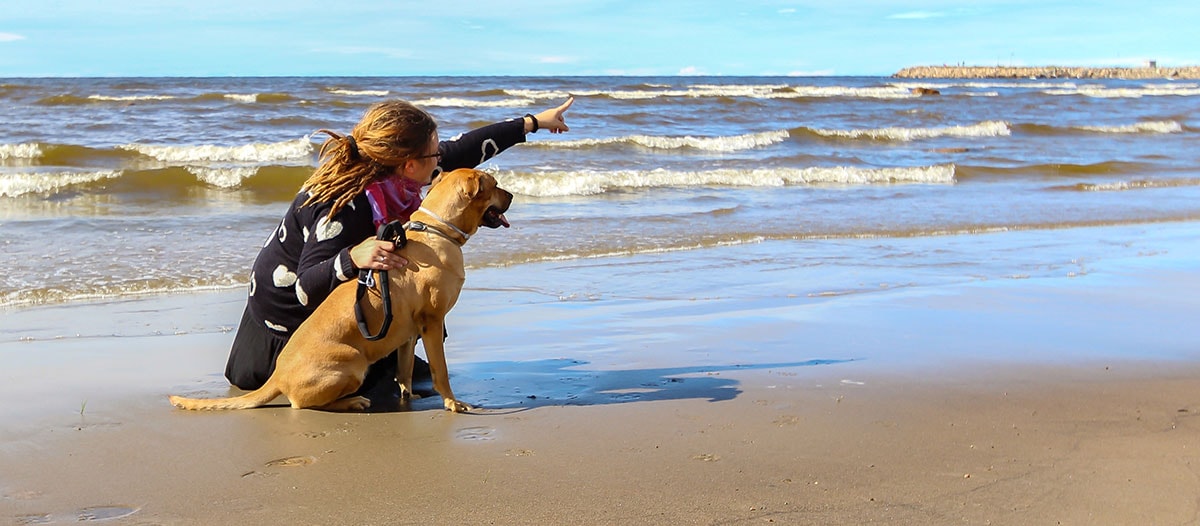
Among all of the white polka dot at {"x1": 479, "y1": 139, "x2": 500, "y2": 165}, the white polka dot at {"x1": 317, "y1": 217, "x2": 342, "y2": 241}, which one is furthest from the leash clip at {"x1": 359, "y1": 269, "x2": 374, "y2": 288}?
the white polka dot at {"x1": 479, "y1": 139, "x2": 500, "y2": 165}

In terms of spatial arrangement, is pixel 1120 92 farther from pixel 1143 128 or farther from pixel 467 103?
pixel 467 103

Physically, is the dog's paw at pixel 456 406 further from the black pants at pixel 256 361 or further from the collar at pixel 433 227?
the collar at pixel 433 227

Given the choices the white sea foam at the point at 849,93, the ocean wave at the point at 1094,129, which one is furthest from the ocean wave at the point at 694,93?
the ocean wave at the point at 1094,129

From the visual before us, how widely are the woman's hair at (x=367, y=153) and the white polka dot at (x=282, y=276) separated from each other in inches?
13.5

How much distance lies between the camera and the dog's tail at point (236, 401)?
4539 millimetres

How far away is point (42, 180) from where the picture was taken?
13828mm

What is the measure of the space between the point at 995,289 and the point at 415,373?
4112 mm

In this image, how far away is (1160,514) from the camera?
3236mm

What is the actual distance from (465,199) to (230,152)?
1492 cm

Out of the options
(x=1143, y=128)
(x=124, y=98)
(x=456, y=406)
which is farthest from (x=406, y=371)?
(x=124, y=98)

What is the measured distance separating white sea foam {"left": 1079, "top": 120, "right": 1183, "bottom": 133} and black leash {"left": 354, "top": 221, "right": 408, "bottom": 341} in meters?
26.2

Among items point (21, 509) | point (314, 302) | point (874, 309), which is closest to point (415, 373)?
point (314, 302)

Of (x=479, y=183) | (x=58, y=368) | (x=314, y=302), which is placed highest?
(x=479, y=183)

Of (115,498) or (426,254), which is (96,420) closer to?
(115,498)
